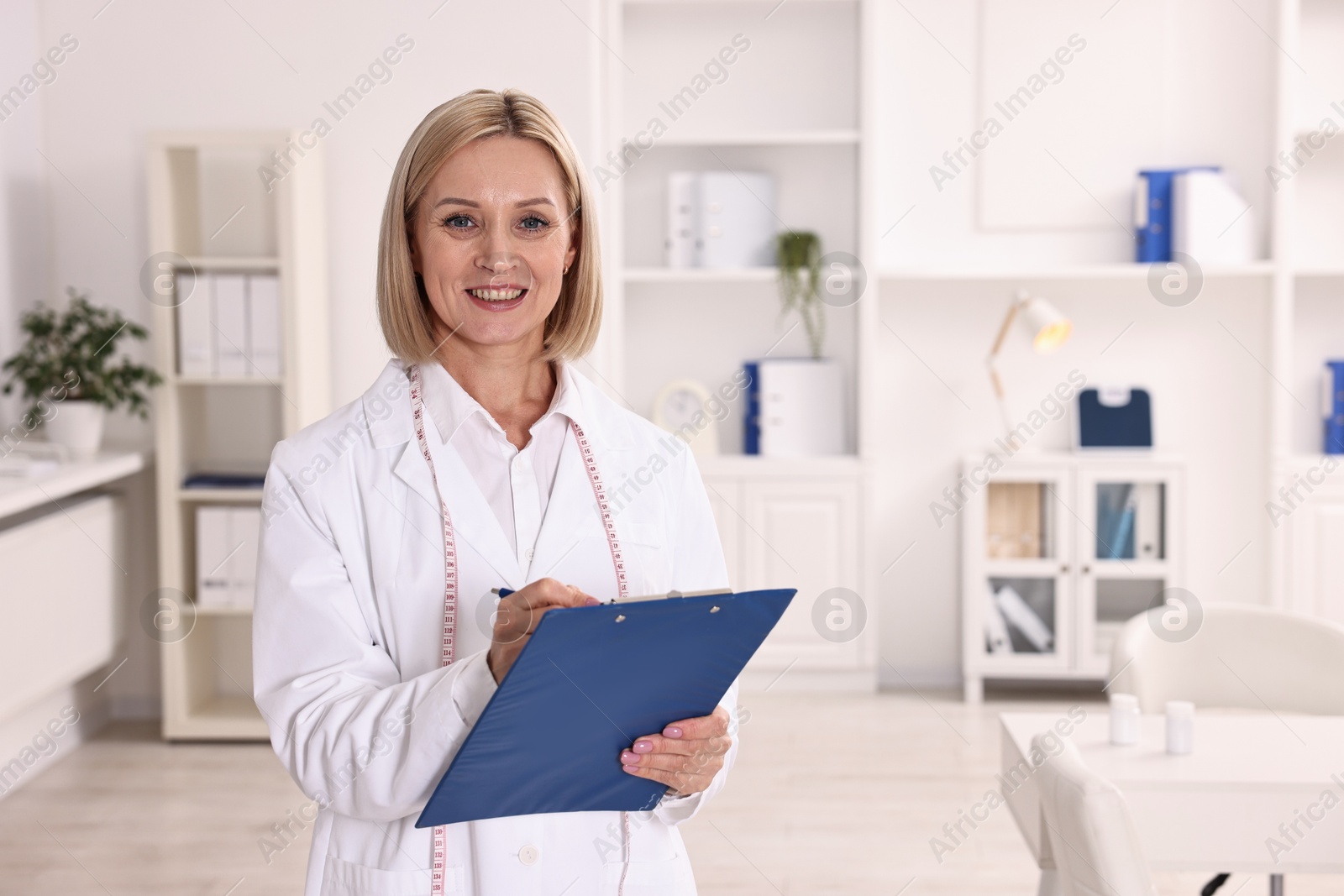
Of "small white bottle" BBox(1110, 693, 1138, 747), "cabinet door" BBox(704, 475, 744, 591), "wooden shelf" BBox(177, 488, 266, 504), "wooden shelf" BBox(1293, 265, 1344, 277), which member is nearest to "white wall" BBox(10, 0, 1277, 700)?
"wooden shelf" BBox(1293, 265, 1344, 277)

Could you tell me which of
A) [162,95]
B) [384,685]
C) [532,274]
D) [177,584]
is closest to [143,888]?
[177,584]

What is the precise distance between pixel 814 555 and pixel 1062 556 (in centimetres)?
87

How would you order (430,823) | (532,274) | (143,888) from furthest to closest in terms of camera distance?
1. (143,888)
2. (532,274)
3. (430,823)

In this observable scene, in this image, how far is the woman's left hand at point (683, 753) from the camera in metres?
Result: 1.12

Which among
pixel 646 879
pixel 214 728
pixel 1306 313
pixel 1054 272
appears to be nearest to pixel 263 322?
pixel 214 728

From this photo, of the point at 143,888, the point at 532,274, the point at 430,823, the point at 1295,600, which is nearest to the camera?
the point at 430,823

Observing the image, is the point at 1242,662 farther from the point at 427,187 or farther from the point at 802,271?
the point at 802,271

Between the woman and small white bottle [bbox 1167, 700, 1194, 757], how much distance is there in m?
0.99

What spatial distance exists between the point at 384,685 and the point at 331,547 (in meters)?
0.14

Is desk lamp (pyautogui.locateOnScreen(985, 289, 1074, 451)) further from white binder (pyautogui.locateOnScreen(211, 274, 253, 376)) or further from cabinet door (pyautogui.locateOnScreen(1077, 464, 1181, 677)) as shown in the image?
white binder (pyautogui.locateOnScreen(211, 274, 253, 376))

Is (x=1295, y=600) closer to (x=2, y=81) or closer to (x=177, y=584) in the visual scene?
(x=177, y=584)

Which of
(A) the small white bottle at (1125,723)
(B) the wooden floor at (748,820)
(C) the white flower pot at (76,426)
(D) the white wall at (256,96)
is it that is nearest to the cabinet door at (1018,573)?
(B) the wooden floor at (748,820)

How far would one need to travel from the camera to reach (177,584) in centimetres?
380

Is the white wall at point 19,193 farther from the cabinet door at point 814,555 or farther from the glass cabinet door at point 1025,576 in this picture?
the glass cabinet door at point 1025,576
